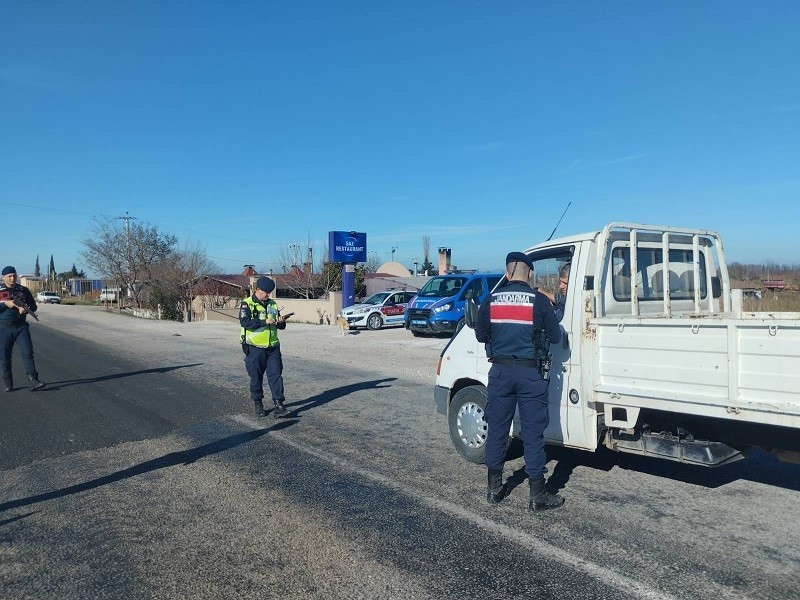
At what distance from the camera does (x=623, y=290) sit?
5.88m

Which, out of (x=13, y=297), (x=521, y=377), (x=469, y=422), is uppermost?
(x=13, y=297)

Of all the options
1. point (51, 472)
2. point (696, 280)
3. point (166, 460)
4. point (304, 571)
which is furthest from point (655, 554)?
point (51, 472)

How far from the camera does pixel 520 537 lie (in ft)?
14.9

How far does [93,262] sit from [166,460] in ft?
178

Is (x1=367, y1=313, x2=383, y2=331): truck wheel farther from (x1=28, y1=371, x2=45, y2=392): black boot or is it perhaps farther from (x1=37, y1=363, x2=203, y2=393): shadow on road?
(x1=28, y1=371, x2=45, y2=392): black boot

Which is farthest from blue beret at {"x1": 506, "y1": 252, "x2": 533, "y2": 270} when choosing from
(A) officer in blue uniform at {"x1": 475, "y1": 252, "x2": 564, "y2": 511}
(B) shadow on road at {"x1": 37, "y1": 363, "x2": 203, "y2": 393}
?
(B) shadow on road at {"x1": 37, "y1": 363, "x2": 203, "y2": 393}

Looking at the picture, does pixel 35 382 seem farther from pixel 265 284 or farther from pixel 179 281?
pixel 179 281

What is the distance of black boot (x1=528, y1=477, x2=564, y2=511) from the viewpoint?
5027mm

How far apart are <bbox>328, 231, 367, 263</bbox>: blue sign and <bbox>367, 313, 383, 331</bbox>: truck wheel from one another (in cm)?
613

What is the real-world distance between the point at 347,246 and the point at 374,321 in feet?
21.8

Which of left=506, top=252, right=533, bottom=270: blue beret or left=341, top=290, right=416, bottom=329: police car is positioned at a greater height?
left=506, top=252, right=533, bottom=270: blue beret

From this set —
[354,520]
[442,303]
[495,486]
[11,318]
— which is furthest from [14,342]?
[442,303]

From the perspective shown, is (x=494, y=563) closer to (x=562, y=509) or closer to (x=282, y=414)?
(x=562, y=509)

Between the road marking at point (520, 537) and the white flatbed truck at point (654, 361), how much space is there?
1.00 meters
